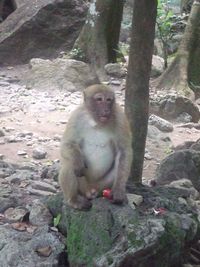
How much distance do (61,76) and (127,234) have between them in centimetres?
827

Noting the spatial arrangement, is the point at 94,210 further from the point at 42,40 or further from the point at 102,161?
the point at 42,40

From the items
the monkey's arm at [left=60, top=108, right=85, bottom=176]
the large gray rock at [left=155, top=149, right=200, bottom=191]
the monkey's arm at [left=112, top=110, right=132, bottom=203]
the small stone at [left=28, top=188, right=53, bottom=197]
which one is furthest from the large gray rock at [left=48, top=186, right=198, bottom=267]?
the large gray rock at [left=155, top=149, right=200, bottom=191]

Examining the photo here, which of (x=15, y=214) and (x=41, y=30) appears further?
(x=41, y=30)

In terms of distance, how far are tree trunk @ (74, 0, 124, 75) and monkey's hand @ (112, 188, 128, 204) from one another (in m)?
8.89

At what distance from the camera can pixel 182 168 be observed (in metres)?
7.29

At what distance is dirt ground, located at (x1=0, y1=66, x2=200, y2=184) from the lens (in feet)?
28.6

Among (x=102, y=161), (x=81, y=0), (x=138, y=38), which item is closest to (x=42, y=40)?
(x=81, y=0)

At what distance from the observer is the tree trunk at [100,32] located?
13.6m

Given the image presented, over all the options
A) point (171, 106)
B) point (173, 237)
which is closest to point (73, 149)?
point (173, 237)

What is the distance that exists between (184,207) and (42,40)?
10474mm

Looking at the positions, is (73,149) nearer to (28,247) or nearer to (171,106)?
(28,247)

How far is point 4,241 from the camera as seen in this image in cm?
478

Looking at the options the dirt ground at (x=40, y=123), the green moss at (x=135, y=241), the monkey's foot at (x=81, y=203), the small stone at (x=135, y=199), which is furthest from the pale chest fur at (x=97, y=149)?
the dirt ground at (x=40, y=123)

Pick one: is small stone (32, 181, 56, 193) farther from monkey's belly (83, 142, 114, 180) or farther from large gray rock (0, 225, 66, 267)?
large gray rock (0, 225, 66, 267)
